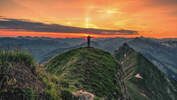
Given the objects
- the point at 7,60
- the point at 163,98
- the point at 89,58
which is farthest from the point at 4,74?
the point at 163,98

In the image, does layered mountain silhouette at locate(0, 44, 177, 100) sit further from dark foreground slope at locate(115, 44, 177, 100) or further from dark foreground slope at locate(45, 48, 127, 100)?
dark foreground slope at locate(115, 44, 177, 100)

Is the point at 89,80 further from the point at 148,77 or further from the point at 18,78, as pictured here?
the point at 148,77

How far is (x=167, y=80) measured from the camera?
15650cm

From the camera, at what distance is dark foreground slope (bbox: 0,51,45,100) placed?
258 inches

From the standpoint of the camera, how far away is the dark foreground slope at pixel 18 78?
655 cm

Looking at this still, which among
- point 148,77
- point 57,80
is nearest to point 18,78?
point 57,80

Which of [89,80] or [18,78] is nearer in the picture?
[18,78]

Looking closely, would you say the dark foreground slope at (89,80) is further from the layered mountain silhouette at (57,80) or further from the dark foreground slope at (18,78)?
the dark foreground slope at (18,78)

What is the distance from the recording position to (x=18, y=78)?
280 inches

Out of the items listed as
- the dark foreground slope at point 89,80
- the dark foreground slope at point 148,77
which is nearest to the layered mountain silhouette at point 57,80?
the dark foreground slope at point 89,80

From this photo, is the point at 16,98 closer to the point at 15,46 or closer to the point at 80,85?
the point at 15,46

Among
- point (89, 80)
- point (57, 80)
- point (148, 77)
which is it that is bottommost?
point (148, 77)

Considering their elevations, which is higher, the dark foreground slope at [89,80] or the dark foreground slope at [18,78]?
the dark foreground slope at [18,78]

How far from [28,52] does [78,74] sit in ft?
25.9
